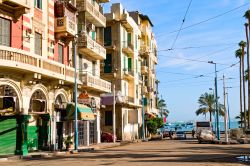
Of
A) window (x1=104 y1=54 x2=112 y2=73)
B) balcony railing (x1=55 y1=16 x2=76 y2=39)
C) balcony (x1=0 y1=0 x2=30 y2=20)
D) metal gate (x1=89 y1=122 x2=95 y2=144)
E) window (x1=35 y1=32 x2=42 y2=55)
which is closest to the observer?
balcony (x1=0 y1=0 x2=30 y2=20)

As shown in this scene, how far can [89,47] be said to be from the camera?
3897 cm

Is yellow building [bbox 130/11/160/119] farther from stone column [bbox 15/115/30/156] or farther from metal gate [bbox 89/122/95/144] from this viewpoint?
stone column [bbox 15/115/30/156]

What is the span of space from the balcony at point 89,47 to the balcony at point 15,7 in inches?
423

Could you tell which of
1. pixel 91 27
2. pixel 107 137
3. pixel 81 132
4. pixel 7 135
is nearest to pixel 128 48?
pixel 107 137

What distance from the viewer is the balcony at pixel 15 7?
2615 centimetres

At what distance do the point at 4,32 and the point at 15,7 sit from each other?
5.82 feet

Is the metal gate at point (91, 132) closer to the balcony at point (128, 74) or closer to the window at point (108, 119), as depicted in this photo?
the window at point (108, 119)

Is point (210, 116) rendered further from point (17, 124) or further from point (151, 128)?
point (17, 124)

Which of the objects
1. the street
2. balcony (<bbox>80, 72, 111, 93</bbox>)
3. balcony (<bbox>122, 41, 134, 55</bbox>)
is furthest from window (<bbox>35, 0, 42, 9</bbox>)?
balcony (<bbox>122, 41, 134, 55</bbox>)

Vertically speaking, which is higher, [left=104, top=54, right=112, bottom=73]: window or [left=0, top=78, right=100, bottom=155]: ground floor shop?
[left=104, top=54, right=112, bottom=73]: window

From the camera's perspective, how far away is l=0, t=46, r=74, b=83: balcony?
24859 mm

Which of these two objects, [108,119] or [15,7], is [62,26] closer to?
[15,7]

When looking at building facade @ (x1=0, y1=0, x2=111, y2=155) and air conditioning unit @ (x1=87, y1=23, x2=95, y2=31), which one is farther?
air conditioning unit @ (x1=87, y1=23, x2=95, y2=31)

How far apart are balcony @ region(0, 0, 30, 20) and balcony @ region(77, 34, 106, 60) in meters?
10.7
